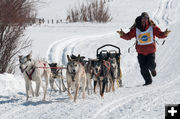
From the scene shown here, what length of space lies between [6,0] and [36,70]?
2618 millimetres

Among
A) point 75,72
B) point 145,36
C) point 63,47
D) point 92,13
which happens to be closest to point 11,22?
point 75,72

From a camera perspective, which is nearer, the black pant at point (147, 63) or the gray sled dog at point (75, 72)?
the gray sled dog at point (75, 72)

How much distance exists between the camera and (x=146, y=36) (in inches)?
321

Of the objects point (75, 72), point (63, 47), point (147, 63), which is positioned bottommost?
point (75, 72)

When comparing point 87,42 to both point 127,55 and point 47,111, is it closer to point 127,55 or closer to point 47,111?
point 127,55

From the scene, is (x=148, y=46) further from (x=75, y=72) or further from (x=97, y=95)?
(x=75, y=72)

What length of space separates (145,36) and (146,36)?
0.08 feet

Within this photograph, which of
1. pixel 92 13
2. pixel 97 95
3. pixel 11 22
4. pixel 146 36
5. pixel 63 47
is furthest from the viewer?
pixel 92 13

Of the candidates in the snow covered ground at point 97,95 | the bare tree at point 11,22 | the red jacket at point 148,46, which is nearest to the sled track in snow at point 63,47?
the snow covered ground at point 97,95

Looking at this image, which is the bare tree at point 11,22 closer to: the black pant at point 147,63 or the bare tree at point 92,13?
the black pant at point 147,63

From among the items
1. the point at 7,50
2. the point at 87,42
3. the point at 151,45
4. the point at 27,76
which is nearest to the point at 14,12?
the point at 7,50

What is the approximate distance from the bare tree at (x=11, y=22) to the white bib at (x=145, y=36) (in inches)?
122

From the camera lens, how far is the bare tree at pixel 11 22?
9.09m

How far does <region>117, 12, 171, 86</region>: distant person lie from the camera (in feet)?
26.4
